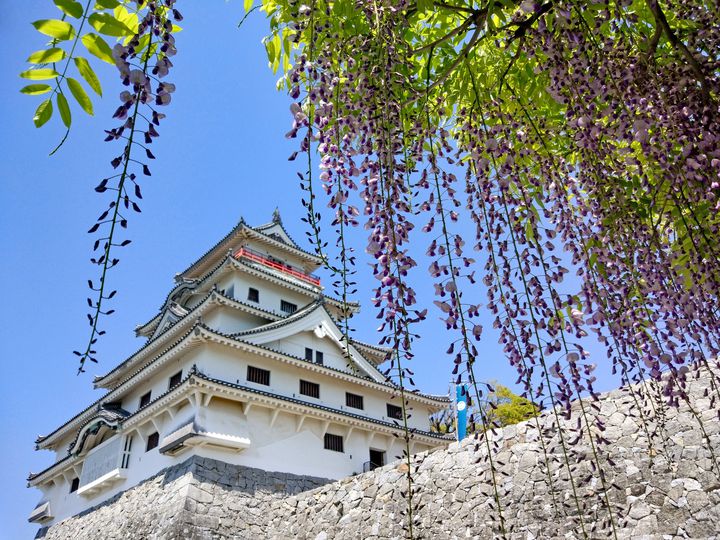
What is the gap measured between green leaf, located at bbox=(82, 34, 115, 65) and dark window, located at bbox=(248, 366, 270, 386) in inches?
511

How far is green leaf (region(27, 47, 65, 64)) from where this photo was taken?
5.52ft

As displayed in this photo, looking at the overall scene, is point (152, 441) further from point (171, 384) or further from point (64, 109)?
point (64, 109)

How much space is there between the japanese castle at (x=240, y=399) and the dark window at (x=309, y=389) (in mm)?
30

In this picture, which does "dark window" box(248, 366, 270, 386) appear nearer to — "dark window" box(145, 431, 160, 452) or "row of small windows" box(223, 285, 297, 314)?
"dark window" box(145, 431, 160, 452)

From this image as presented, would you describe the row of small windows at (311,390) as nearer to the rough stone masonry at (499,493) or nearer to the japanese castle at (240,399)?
the japanese castle at (240,399)

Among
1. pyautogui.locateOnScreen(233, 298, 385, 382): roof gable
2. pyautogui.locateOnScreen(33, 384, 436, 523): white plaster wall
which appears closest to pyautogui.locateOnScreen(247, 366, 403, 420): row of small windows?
pyautogui.locateOnScreen(233, 298, 385, 382): roof gable

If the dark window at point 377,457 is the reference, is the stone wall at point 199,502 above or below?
below

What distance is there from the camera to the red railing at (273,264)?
17.8 meters

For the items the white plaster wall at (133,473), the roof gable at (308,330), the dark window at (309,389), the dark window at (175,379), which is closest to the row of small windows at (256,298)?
the roof gable at (308,330)

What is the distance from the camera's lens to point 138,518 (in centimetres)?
1227

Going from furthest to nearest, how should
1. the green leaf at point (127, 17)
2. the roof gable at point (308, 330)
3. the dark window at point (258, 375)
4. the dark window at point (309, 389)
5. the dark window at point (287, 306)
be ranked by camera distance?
1. the dark window at point (287, 306)
2. the dark window at point (309, 389)
3. the roof gable at point (308, 330)
4. the dark window at point (258, 375)
5. the green leaf at point (127, 17)

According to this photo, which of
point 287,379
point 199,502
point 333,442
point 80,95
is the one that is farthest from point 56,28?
point 333,442

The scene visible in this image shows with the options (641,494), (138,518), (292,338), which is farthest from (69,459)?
(641,494)

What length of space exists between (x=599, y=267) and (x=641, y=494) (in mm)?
4385
